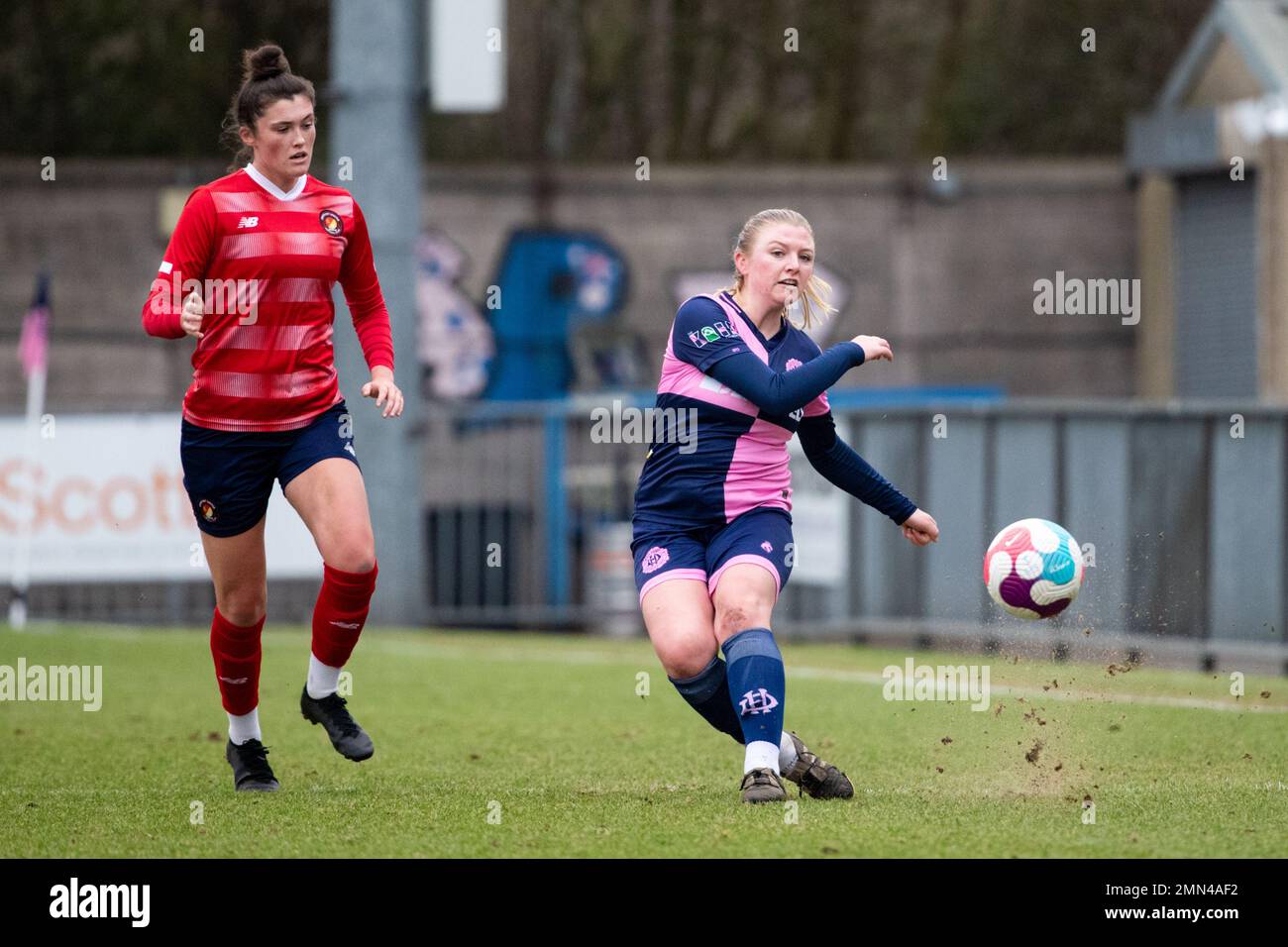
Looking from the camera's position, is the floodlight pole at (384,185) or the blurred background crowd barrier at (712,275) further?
the floodlight pole at (384,185)

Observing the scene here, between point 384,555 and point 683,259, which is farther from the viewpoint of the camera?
point 683,259

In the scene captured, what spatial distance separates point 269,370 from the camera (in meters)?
6.69

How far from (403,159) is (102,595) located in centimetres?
418

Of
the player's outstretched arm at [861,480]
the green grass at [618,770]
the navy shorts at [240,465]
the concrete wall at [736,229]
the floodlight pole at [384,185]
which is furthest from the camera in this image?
the concrete wall at [736,229]

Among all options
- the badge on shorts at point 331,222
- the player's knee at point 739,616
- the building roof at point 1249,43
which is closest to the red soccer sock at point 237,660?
the badge on shorts at point 331,222

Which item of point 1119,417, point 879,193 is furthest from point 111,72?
point 1119,417

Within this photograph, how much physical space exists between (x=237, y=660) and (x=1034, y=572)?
9.02 feet

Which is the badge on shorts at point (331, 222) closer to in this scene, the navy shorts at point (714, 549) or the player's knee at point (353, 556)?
the player's knee at point (353, 556)

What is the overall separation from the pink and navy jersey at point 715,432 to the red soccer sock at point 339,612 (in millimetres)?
1005

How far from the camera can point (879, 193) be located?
2245cm

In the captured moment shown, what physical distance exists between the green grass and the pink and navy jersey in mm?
978

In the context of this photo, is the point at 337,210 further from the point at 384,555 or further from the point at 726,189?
the point at 726,189

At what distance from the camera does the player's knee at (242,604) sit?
6898 millimetres

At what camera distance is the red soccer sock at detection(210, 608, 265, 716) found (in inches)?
275
